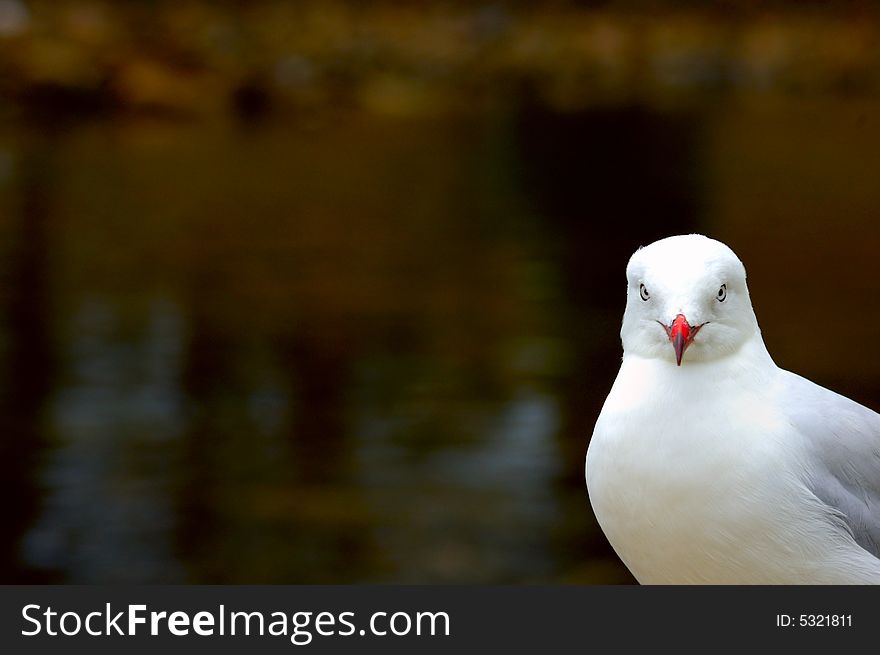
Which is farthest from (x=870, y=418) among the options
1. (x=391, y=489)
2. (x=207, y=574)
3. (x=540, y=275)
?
(x=540, y=275)

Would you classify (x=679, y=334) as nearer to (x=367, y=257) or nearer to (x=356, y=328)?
(x=356, y=328)

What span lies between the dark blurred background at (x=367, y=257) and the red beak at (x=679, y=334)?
2.71 meters

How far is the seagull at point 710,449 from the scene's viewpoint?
2.07m

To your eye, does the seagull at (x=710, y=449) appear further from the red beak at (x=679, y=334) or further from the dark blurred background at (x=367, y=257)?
the dark blurred background at (x=367, y=257)

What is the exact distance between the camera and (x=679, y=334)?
78.9 inches

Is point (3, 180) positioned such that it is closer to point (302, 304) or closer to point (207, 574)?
point (302, 304)

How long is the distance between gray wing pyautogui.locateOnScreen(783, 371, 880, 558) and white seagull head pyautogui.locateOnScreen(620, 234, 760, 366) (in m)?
0.15

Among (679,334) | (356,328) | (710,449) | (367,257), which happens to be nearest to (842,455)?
(710,449)

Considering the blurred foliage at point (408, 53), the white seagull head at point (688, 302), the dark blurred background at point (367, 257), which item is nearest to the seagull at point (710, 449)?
the white seagull head at point (688, 302)

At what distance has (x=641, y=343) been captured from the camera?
2133mm

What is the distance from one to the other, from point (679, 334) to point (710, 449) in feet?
0.61

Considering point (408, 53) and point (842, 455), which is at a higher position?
point (408, 53)

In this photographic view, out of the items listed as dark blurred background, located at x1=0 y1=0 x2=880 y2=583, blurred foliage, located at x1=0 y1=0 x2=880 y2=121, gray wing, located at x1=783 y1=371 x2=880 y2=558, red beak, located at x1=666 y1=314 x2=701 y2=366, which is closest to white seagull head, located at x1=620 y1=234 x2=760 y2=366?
red beak, located at x1=666 y1=314 x2=701 y2=366

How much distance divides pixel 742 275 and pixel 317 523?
10.4 feet
